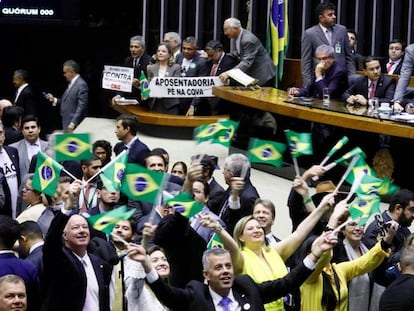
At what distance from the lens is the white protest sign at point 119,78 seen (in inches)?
690

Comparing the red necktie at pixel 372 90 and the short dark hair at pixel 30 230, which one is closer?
the short dark hair at pixel 30 230

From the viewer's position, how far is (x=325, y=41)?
15.7 meters

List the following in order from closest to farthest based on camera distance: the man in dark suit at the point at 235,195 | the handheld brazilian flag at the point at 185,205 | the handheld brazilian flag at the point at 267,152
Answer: the handheld brazilian flag at the point at 185,205 < the handheld brazilian flag at the point at 267,152 < the man in dark suit at the point at 235,195

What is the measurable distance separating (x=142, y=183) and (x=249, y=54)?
8226mm

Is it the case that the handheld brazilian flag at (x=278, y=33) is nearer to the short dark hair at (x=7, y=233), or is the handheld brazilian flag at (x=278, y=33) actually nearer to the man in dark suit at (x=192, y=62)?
the man in dark suit at (x=192, y=62)

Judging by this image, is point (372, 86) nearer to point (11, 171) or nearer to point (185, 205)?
point (11, 171)

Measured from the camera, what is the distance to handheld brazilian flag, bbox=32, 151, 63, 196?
902 cm

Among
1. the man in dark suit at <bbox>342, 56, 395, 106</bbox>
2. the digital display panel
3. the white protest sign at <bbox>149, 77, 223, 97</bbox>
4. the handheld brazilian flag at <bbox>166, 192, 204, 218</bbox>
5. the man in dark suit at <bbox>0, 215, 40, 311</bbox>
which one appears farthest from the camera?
the digital display panel

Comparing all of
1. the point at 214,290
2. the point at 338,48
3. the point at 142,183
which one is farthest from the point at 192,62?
the point at 214,290

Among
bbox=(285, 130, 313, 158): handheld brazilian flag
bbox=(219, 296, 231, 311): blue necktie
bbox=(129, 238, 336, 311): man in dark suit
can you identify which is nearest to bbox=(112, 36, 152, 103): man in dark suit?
bbox=(285, 130, 313, 158): handheld brazilian flag

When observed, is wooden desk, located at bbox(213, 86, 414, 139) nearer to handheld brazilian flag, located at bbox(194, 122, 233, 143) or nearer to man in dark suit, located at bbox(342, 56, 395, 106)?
man in dark suit, located at bbox(342, 56, 395, 106)

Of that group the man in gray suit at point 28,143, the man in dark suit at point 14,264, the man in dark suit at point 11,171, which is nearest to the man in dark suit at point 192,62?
the man in gray suit at point 28,143

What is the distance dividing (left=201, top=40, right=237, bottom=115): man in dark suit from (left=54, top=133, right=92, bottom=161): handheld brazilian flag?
24.5 feet

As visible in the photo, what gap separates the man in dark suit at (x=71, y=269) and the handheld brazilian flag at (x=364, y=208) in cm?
170
